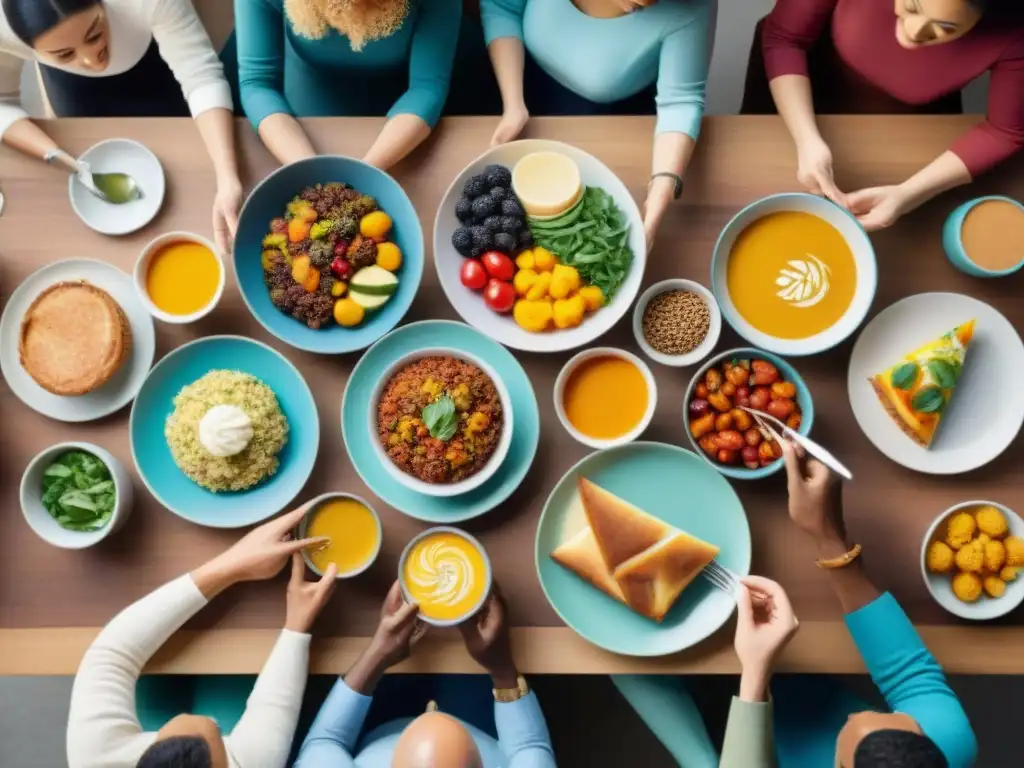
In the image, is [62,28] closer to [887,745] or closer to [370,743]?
[370,743]

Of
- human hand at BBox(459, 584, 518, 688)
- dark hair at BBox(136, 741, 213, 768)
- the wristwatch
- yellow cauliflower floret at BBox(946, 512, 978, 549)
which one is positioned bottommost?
the wristwatch

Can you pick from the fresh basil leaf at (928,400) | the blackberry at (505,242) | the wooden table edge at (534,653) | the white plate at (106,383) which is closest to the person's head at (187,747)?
the wooden table edge at (534,653)

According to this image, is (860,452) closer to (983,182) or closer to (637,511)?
(637,511)

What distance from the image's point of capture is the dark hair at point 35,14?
5.00 ft

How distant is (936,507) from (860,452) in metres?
0.21

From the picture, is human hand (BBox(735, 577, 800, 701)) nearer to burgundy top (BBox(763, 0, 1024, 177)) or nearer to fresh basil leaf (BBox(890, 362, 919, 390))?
fresh basil leaf (BBox(890, 362, 919, 390))

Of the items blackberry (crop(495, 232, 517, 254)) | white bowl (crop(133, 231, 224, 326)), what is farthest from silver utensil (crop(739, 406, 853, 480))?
white bowl (crop(133, 231, 224, 326))

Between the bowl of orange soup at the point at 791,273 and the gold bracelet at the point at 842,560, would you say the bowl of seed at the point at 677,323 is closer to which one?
the bowl of orange soup at the point at 791,273

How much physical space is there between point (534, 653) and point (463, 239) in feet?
3.09

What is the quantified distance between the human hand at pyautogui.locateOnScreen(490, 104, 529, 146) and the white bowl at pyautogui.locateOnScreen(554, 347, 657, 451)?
0.56 m

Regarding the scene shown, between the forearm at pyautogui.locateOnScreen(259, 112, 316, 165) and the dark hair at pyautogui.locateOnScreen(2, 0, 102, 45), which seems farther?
the forearm at pyautogui.locateOnScreen(259, 112, 316, 165)

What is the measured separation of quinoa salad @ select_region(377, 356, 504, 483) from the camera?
4.99 ft

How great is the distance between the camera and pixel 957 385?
5.38ft

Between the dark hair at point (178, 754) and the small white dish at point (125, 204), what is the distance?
3.73 feet
